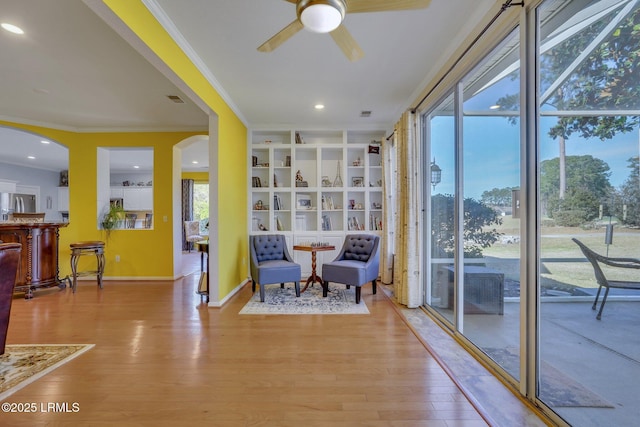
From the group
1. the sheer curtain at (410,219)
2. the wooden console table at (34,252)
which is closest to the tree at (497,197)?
the sheer curtain at (410,219)

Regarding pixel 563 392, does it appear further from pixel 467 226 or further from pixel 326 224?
pixel 326 224

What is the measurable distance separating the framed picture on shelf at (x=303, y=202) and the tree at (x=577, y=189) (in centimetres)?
374

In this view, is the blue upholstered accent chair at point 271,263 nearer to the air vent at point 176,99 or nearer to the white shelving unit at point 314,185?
the white shelving unit at point 314,185

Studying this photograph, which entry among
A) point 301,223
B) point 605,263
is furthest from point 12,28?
point 605,263

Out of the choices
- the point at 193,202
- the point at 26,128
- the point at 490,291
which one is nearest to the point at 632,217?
the point at 490,291

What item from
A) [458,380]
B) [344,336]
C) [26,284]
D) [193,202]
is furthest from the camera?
[193,202]

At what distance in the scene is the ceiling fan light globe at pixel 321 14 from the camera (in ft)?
4.90

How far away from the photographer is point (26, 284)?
3922 mm

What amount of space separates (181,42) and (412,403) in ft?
11.3

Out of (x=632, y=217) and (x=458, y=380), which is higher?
(x=632, y=217)

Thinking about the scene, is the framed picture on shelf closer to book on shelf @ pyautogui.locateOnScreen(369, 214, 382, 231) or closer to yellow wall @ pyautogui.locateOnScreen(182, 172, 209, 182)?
book on shelf @ pyautogui.locateOnScreen(369, 214, 382, 231)

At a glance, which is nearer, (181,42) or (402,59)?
(181,42)

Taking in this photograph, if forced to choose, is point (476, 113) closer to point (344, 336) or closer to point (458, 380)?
point (458, 380)

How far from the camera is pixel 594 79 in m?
1.41
